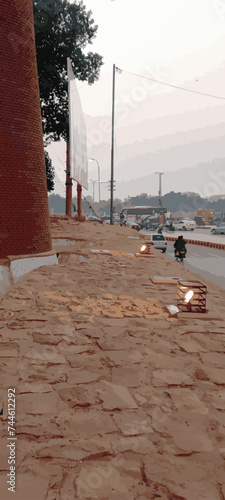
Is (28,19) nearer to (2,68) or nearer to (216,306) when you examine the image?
(2,68)

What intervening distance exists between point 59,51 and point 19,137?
50.1 feet

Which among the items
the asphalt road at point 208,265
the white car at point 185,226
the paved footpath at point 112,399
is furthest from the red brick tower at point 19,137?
the white car at point 185,226

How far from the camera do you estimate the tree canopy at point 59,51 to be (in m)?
21.6

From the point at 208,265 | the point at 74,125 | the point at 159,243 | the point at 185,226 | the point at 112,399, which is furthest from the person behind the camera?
the point at 185,226

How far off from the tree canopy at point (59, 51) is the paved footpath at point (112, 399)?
19.2 metres

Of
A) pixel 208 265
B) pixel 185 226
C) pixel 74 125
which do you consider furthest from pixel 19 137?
pixel 185 226

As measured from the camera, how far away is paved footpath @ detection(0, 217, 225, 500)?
2646 millimetres

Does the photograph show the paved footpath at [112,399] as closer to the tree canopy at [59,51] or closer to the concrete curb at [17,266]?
the concrete curb at [17,266]

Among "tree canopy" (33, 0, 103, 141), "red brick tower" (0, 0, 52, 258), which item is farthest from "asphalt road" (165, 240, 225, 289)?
"tree canopy" (33, 0, 103, 141)

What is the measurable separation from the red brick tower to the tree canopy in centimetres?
1181

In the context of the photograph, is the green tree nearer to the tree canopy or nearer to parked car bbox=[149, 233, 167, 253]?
the tree canopy

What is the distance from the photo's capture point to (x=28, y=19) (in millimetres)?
10852

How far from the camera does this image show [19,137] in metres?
10.1

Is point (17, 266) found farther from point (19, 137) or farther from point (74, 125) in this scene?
point (74, 125)
